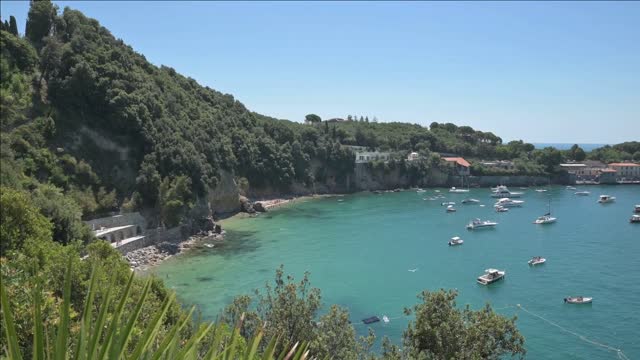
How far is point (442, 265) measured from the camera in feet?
149

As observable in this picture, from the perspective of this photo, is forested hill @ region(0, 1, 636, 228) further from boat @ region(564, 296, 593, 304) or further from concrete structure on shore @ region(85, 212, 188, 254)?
boat @ region(564, 296, 593, 304)

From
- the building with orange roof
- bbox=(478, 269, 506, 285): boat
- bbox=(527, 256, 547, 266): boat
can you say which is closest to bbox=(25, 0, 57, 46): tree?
bbox=(478, 269, 506, 285): boat

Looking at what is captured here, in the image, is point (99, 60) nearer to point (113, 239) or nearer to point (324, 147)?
point (113, 239)

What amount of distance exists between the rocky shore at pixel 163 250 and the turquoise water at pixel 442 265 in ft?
4.89

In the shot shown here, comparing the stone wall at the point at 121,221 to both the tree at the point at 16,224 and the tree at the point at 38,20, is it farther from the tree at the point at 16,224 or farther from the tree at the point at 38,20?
the tree at the point at 38,20

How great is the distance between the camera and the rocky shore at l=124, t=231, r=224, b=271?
4399 cm

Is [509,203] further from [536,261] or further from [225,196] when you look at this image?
[225,196]

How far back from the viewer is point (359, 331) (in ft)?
96.7

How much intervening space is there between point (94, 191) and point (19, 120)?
29.8 ft

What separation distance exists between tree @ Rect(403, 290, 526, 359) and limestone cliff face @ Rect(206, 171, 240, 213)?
168ft

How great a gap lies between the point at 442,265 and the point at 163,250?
25.8m

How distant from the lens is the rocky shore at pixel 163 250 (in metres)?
44.0

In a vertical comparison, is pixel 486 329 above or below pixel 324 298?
above

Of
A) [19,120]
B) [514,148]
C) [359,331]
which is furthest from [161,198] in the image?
[514,148]
